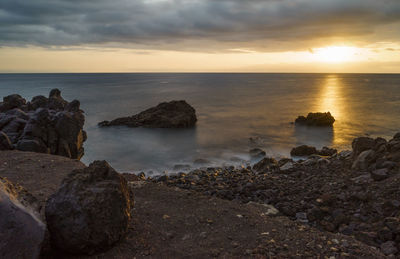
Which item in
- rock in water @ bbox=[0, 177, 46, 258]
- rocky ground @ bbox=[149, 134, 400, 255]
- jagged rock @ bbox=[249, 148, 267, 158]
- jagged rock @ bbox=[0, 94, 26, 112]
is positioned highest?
jagged rock @ bbox=[0, 94, 26, 112]

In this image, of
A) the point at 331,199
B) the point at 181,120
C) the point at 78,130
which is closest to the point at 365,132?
the point at 181,120

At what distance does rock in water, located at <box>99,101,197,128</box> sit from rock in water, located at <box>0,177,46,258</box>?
29860 millimetres

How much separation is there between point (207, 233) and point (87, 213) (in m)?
2.94

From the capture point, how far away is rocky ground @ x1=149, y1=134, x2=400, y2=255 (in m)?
8.90

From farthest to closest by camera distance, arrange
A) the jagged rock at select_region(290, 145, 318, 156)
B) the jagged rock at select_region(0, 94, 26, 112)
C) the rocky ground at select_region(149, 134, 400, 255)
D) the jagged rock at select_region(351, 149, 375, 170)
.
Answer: the jagged rock at select_region(290, 145, 318, 156)
the jagged rock at select_region(0, 94, 26, 112)
the jagged rock at select_region(351, 149, 375, 170)
the rocky ground at select_region(149, 134, 400, 255)

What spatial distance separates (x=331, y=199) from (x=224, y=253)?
578 cm

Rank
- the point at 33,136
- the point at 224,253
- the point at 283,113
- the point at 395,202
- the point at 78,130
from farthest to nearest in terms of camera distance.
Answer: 1. the point at 283,113
2. the point at 78,130
3. the point at 33,136
4. the point at 395,202
5. the point at 224,253

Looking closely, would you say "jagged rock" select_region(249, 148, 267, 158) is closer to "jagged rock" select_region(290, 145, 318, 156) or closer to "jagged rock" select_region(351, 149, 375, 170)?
"jagged rock" select_region(290, 145, 318, 156)

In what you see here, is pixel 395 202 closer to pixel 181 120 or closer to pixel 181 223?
pixel 181 223

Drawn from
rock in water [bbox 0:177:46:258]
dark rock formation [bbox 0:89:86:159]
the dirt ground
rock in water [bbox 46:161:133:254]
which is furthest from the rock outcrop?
rock in water [bbox 0:177:46:258]

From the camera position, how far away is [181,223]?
7.89m

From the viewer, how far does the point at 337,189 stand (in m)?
11.7

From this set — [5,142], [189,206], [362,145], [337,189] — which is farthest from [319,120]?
[5,142]

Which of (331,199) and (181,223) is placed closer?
(181,223)
